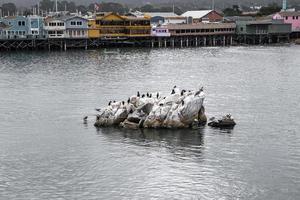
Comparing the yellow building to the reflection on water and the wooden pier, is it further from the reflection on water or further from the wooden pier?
the reflection on water

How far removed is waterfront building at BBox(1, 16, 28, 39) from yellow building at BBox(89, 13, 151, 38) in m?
12.5

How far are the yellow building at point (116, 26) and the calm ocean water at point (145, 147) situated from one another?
47465 mm

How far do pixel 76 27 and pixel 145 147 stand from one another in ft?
244

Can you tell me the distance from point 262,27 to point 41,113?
3522 inches

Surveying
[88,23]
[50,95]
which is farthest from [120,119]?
[88,23]

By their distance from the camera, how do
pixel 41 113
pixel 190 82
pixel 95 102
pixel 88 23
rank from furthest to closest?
pixel 88 23 → pixel 190 82 → pixel 95 102 → pixel 41 113

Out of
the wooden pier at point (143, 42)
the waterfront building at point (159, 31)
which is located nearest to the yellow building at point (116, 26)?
the wooden pier at point (143, 42)

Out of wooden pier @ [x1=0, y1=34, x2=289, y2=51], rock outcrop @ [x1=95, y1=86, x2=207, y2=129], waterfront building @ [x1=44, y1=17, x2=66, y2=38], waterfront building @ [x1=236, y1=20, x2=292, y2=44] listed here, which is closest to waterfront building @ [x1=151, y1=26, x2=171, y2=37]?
wooden pier @ [x1=0, y1=34, x2=289, y2=51]

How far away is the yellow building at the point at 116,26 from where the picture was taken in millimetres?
103875

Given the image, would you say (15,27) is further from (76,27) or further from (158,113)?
(158,113)

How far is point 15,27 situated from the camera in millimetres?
98938

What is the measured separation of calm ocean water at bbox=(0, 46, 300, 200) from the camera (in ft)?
78.8

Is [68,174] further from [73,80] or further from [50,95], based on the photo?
[73,80]

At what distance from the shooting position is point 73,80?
195 feet
